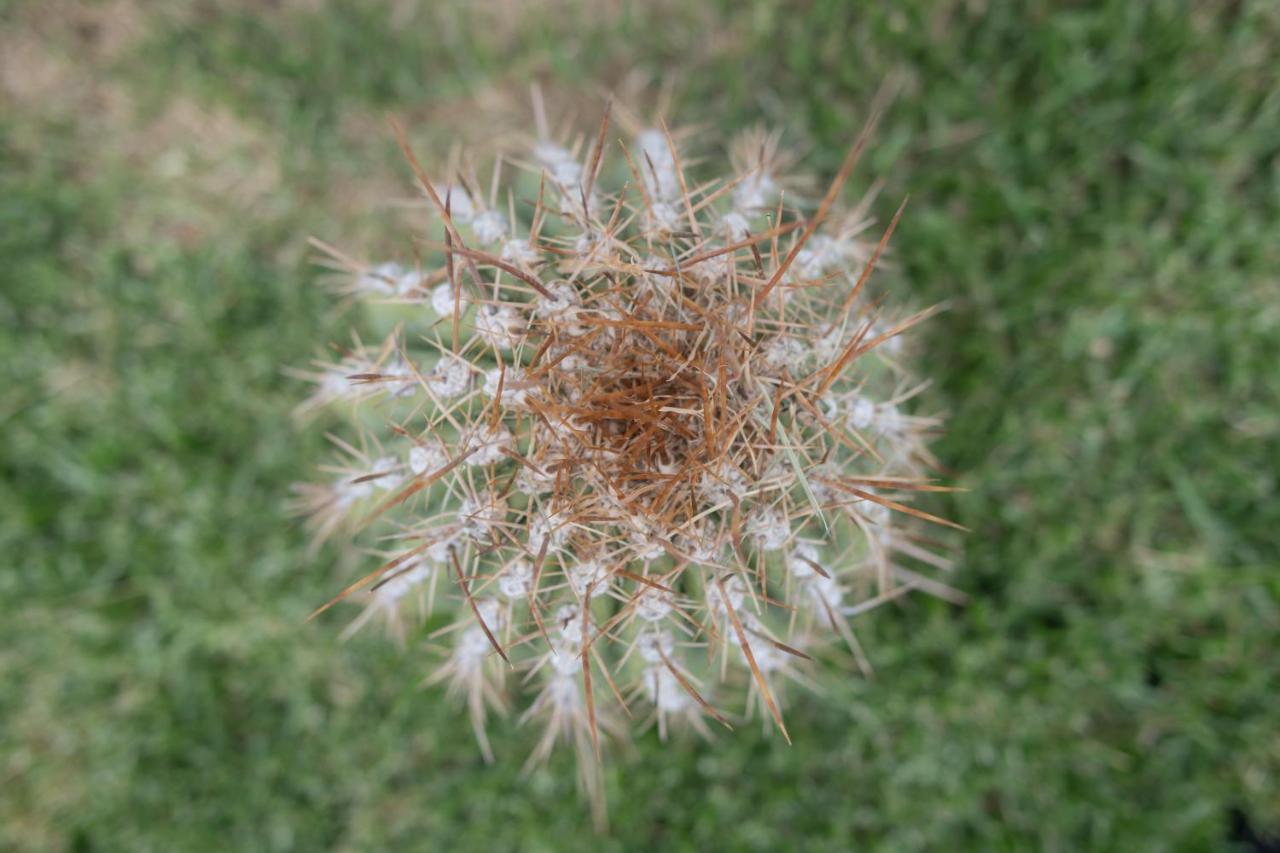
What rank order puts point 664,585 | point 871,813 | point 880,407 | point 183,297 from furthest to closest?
point 183,297 → point 871,813 → point 880,407 → point 664,585

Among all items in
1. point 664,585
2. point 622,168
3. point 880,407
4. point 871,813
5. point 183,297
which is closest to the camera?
point 664,585

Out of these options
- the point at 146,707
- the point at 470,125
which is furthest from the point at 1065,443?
the point at 146,707

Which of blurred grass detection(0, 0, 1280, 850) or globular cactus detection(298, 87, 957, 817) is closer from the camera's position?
globular cactus detection(298, 87, 957, 817)

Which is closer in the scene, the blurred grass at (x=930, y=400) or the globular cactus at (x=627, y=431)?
the globular cactus at (x=627, y=431)

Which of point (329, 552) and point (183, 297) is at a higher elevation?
point (183, 297)

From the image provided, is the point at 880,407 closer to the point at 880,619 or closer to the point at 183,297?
the point at 880,619
